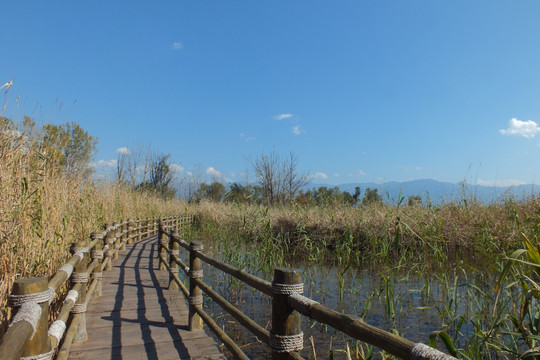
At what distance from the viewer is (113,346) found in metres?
3.44

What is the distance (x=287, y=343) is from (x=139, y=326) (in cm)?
255

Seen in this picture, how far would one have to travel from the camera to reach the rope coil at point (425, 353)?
43.4 inches

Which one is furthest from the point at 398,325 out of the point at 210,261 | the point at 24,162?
the point at 24,162

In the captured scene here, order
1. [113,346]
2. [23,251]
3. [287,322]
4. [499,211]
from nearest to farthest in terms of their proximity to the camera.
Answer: [287,322], [23,251], [113,346], [499,211]

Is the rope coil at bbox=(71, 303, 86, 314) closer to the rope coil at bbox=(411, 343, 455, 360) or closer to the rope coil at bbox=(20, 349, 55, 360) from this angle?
the rope coil at bbox=(20, 349, 55, 360)

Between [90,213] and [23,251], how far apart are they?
12.2ft

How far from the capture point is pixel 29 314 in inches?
55.3

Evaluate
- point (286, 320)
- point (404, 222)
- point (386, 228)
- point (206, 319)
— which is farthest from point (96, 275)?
point (386, 228)

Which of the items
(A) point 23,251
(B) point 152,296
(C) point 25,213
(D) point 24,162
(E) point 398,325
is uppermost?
(D) point 24,162

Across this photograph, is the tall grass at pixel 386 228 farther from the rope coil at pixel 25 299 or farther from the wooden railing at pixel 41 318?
the rope coil at pixel 25 299

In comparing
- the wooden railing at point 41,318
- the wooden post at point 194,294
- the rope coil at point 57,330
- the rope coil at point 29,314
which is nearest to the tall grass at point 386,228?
the wooden post at point 194,294

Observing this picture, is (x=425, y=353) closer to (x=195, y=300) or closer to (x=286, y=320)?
(x=286, y=320)

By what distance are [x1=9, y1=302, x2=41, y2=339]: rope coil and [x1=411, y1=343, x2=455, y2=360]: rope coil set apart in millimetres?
1330

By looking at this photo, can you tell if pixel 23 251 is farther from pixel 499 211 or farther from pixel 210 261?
pixel 499 211
